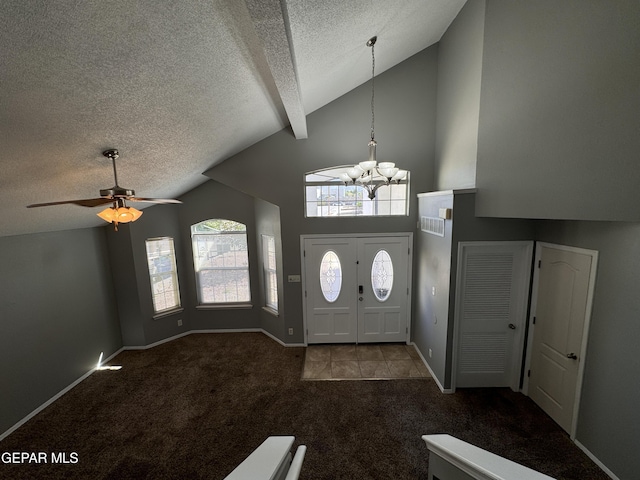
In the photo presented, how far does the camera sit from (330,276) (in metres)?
4.60

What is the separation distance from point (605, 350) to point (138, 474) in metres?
4.58

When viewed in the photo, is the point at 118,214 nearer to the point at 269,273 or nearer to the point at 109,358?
the point at 269,273

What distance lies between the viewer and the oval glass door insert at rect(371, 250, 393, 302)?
14.9ft

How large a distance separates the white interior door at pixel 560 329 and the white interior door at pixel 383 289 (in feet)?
6.03

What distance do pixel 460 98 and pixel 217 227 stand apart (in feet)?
15.2

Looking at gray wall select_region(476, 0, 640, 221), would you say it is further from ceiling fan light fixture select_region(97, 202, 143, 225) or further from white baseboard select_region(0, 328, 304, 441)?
white baseboard select_region(0, 328, 304, 441)

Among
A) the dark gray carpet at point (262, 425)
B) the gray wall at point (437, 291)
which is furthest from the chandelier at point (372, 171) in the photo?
the dark gray carpet at point (262, 425)

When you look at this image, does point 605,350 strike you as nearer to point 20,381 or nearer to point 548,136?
point 548,136

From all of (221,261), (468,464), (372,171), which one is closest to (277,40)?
(372,171)

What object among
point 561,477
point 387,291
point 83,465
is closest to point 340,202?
point 387,291

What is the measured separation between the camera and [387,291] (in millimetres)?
4590

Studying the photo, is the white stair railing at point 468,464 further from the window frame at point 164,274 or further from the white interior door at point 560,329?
the window frame at point 164,274

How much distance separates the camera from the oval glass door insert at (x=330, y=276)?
14.9ft

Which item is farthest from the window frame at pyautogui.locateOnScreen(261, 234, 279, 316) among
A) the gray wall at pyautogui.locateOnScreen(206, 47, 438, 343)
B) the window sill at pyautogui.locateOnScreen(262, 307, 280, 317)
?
the gray wall at pyautogui.locateOnScreen(206, 47, 438, 343)
